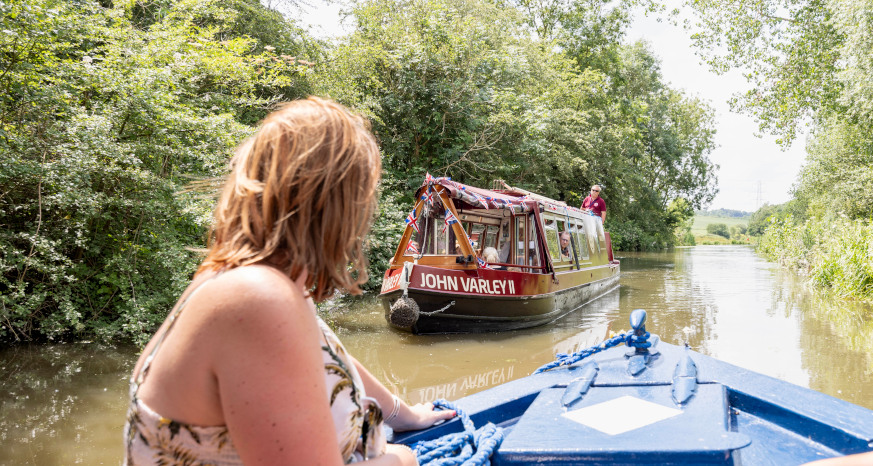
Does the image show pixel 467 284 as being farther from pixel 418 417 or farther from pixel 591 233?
pixel 591 233

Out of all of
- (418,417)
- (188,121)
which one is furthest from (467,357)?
(418,417)

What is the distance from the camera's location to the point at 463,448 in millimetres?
1811

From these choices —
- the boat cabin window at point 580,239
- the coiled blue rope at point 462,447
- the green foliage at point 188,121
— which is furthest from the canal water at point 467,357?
the coiled blue rope at point 462,447

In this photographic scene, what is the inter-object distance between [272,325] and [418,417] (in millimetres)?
1251

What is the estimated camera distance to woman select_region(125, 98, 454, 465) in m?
0.80

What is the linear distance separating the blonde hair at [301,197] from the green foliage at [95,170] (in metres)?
6.33

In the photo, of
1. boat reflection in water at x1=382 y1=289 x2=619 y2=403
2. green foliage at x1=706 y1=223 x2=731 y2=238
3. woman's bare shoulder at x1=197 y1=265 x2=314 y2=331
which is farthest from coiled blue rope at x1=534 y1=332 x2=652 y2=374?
green foliage at x1=706 y1=223 x2=731 y2=238

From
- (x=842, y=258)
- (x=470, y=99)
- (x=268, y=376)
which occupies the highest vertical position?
(x=470, y=99)

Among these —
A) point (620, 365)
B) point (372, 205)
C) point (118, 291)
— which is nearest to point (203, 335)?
point (372, 205)

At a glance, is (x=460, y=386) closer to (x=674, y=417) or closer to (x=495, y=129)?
(x=674, y=417)

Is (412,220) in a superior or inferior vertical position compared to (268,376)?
superior

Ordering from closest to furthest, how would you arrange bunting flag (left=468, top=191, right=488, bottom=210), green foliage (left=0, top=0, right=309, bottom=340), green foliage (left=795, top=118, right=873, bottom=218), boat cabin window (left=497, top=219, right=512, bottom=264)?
green foliage (left=0, top=0, right=309, bottom=340)
bunting flag (left=468, top=191, right=488, bottom=210)
boat cabin window (left=497, top=219, right=512, bottom=264)
green foliage (left=795, top=118, right=873, bottom=218)

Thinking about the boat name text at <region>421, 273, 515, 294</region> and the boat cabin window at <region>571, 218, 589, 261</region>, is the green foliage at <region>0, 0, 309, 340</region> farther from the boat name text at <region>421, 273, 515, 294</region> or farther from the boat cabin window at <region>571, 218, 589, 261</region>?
the boat cabin window at <region>571, 218, 589, 261</region>

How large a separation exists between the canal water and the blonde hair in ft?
13.9
